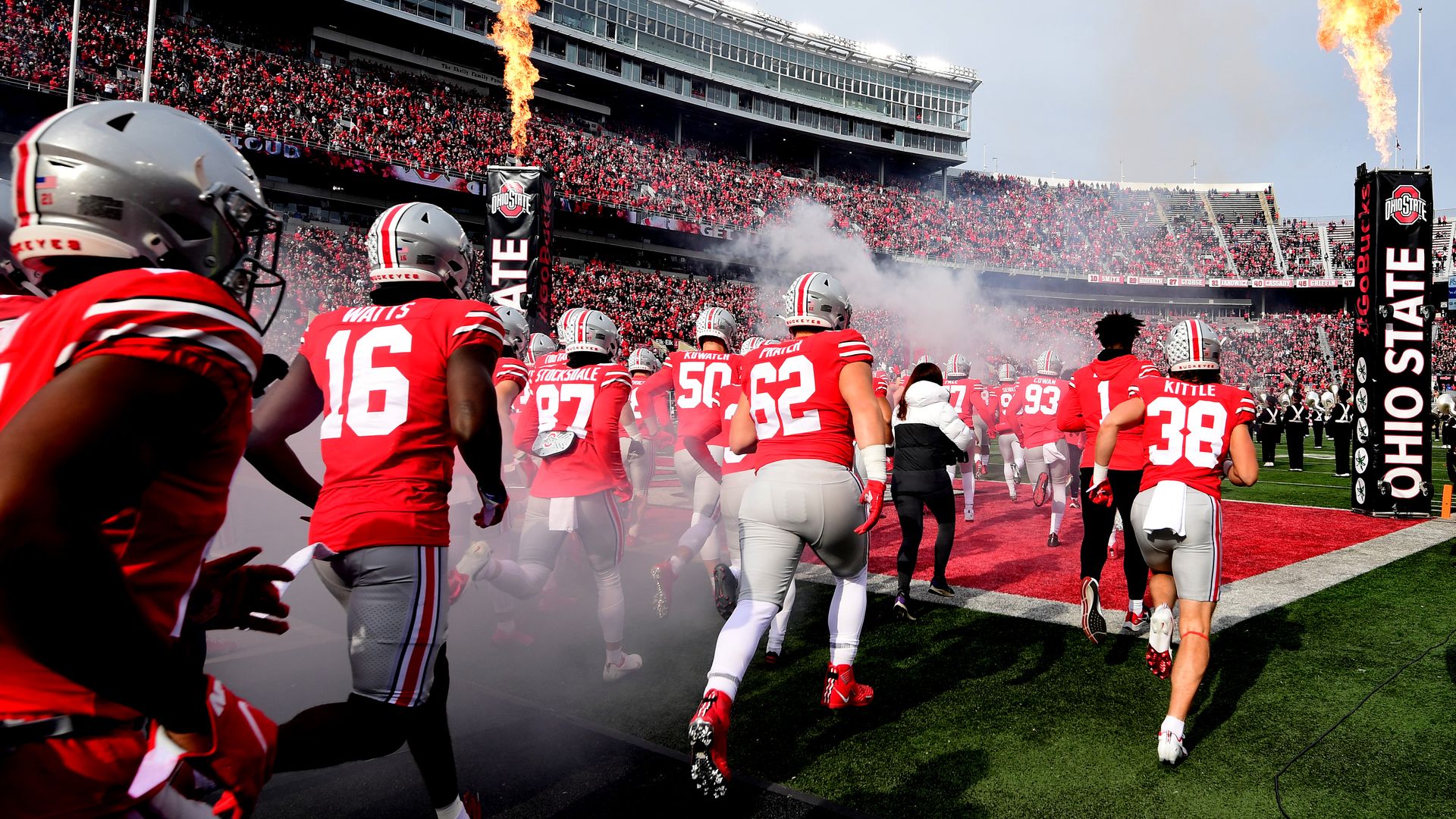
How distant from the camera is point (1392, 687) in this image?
4.64 meters

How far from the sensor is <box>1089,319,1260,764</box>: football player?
3.96m

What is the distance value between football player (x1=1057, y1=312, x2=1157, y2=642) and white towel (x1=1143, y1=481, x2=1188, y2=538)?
1.20 m

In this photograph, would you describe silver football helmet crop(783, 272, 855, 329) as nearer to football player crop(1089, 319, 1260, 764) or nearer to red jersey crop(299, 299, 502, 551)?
football player crop(1089, 319, 1260, 764)

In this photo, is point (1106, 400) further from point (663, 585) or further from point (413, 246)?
point (413, 246)

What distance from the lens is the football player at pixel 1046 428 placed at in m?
9.64

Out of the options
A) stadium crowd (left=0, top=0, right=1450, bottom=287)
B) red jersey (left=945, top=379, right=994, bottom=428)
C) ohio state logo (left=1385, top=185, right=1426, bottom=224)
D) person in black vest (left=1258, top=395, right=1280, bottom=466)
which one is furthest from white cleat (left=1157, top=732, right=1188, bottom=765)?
stadium crowd (left=0, top=0, right=1450, bottom=287)

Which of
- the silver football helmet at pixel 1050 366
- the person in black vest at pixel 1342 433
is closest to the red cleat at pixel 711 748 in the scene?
the silver football helmet at pixel 1050 366

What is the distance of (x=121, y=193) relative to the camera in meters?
1.37

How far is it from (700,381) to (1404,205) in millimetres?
10382

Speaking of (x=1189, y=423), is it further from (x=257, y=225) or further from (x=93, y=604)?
(x=93, y=604)

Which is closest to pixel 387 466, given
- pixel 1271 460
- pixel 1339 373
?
pixel 1271 460

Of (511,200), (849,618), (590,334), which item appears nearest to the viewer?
(849,618)

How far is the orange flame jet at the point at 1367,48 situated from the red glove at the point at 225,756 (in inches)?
589

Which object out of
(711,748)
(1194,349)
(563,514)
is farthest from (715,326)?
(711,748)
